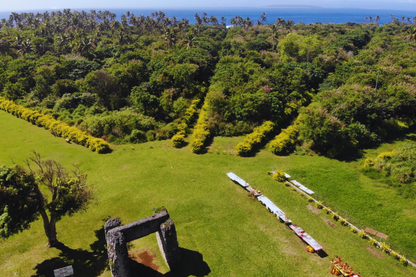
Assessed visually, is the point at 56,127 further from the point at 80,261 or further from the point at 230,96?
the point at 230,96

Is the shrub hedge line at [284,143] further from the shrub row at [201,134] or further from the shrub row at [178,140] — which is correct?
the shrub row at [178,140]

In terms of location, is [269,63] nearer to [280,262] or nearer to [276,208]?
[276,208]

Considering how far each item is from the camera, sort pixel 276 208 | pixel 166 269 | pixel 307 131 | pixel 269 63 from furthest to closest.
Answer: pixel 269 63
pixel 307 131
pixel 276 208
pixel 166 269

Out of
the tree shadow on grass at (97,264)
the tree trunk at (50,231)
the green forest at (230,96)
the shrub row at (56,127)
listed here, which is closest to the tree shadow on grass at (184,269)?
the tree shadow on grass at (97,264)

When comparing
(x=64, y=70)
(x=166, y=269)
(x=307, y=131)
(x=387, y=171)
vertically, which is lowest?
(x=166, y=269)

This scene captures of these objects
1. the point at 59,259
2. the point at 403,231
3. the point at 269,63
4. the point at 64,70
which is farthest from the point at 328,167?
the point at 64,70

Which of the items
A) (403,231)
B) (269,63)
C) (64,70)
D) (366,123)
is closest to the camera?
(403,231)

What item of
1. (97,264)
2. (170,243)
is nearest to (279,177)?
(170,243)

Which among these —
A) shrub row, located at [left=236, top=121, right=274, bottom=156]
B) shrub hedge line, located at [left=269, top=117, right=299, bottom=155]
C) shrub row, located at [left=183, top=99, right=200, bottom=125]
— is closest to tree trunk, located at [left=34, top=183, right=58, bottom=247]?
shrub row, located at [left=236, top=121, right=274, bottom=156]
